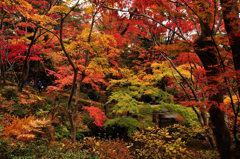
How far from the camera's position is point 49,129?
6340 mm

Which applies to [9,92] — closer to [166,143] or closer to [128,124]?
[128,124]

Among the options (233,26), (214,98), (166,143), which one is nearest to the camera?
(233,26)

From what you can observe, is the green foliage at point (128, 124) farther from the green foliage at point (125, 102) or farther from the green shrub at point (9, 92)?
the green shrub at point (9, 92)

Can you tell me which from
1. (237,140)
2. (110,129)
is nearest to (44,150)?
(237,140)

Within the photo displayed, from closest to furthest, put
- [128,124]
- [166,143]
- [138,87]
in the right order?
[166,143] < [138,87] < [128,124]

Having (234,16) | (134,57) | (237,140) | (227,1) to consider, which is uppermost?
(134,57)

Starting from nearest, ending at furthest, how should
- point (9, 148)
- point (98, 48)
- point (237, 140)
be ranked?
point (237, 140), point (9, 148), point (98, 48)

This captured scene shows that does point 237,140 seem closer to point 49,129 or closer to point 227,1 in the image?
point 227,1

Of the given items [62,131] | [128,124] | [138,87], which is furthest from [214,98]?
[62,131]

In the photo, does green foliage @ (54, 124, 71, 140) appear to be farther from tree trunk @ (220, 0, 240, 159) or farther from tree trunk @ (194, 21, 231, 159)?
tree trunk @ (220, 0, 240, 159)

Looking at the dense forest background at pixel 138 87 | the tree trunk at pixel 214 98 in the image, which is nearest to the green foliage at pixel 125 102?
the dense forest background at pixel 138 87

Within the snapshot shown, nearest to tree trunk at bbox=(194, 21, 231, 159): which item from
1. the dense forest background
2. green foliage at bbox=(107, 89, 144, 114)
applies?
the dense forest background

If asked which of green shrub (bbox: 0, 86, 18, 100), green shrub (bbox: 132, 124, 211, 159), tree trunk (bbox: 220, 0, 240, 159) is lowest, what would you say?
green shrub (bbox: 132, 124, 211, 159)

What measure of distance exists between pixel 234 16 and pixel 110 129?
899 cm
